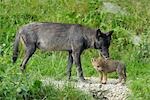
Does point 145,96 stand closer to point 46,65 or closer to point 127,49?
point 46,65

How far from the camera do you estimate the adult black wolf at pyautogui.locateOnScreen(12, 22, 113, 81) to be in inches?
506

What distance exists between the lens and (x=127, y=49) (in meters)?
16.2

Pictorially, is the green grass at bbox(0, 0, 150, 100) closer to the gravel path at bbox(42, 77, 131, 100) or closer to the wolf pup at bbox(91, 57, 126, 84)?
the gravel path at bbox(42, 77, 131, 100)

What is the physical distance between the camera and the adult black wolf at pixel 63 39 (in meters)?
12.8

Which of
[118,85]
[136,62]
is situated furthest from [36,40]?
[136,62]

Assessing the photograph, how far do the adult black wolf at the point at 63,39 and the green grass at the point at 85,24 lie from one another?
350 millimetres

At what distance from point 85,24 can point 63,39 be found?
4072 mm

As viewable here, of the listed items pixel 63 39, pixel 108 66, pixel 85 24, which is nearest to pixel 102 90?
pixel 108 66

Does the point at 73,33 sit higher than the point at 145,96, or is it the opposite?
the point at 73,33

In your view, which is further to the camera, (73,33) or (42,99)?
(73,33)

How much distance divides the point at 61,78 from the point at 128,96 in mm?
1206

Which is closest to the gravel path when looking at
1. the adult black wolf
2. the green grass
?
the green grass

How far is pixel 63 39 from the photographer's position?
13.0 metres

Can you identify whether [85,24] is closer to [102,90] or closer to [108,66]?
[108,66]
